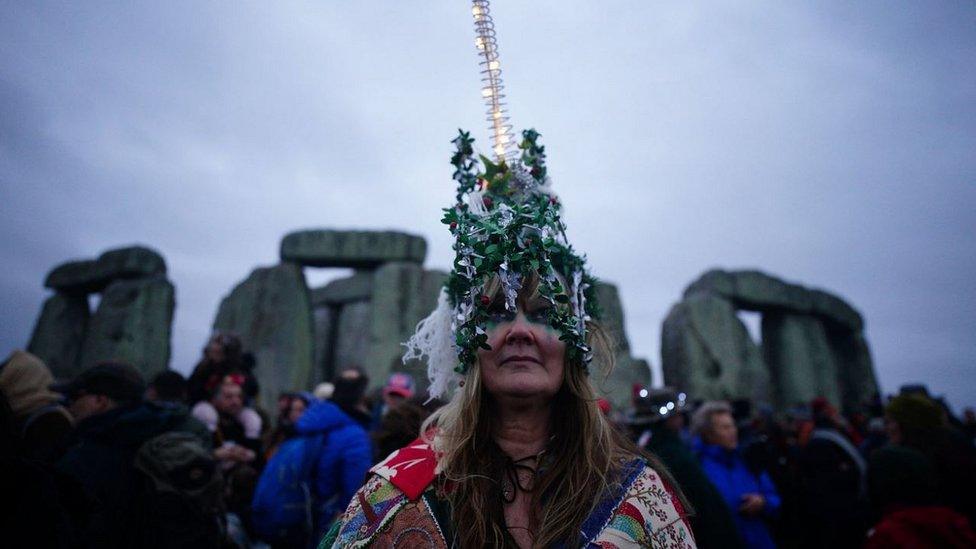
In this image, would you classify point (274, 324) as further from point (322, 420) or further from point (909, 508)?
point (909, 508)

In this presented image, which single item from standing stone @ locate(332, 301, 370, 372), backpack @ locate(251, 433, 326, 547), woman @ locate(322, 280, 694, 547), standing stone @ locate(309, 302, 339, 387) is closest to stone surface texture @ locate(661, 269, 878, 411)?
standing stone @ locate(332, 301, 370, 372)

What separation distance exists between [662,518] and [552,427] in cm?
40

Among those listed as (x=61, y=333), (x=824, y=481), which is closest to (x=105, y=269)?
(x=61, y=333)

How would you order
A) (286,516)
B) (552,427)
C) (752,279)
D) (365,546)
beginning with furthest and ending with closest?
(752,279)
(286,516)
(552,427)
(365,546)

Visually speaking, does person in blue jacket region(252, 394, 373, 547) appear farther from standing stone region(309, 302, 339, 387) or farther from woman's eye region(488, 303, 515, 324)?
standing stone region(309, 302, 339, 387)

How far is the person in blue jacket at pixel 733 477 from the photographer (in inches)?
150

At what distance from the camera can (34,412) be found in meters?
2.97

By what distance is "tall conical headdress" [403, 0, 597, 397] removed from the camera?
176 centimetres

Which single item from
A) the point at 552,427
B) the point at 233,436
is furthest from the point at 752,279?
the point at 552,427

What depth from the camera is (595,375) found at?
2041mm

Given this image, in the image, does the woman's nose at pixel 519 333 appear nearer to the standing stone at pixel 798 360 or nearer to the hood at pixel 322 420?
the hood at pixel 322 420

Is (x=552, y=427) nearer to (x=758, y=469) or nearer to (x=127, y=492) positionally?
(x=127, y=492)

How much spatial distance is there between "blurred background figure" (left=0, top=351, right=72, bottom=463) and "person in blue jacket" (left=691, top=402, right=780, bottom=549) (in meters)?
3.70

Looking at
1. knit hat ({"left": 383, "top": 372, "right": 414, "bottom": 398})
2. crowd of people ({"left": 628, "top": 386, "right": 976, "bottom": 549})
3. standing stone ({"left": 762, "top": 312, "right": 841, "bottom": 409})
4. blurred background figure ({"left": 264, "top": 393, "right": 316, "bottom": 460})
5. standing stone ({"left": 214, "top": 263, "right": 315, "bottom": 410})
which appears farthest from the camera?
standing stone ({"left": 762, "top": 312, "right": 841, "bottom": 409})
